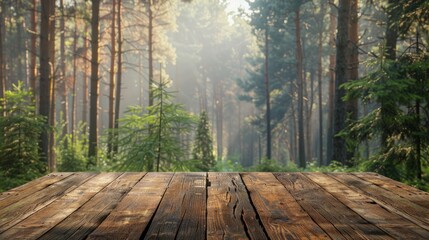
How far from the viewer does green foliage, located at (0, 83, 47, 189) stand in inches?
319

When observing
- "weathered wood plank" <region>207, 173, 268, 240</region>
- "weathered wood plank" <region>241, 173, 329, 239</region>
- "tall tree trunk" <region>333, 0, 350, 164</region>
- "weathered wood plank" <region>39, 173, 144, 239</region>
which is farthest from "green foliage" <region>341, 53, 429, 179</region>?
"weathered wood plank" <region>39, 173, 144, 239</region>

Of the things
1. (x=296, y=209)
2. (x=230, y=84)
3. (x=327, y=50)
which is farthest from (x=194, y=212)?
(x=230, y=84)

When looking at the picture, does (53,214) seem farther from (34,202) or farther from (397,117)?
(397,117)

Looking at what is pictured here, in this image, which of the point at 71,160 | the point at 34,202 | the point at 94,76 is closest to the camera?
the point at 34,202

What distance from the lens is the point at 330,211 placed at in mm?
2322

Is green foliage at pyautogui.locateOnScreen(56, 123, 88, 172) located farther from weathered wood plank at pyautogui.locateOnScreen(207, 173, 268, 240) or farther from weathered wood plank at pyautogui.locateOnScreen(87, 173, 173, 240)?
weathered wood plank at pyautogui.locateOnScreen(207, 173, 268, 240)

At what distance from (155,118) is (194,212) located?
525 cm

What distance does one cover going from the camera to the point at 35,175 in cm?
820

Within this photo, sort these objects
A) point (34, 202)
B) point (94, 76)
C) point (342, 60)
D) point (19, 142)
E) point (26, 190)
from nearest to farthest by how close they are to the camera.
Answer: point (34, 202)
point (26, 190)
point (19, 142)
point (342, 60)
point (94, 76)

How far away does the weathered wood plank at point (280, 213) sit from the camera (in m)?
1.88

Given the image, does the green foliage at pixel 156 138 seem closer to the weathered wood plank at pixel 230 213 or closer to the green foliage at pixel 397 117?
the green foliage at pixel 397 117

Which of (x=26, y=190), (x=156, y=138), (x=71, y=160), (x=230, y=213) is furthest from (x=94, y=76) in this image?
(x=230, y=213)

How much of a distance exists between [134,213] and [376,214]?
1424 millimetres

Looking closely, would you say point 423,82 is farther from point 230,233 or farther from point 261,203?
point 230,233
